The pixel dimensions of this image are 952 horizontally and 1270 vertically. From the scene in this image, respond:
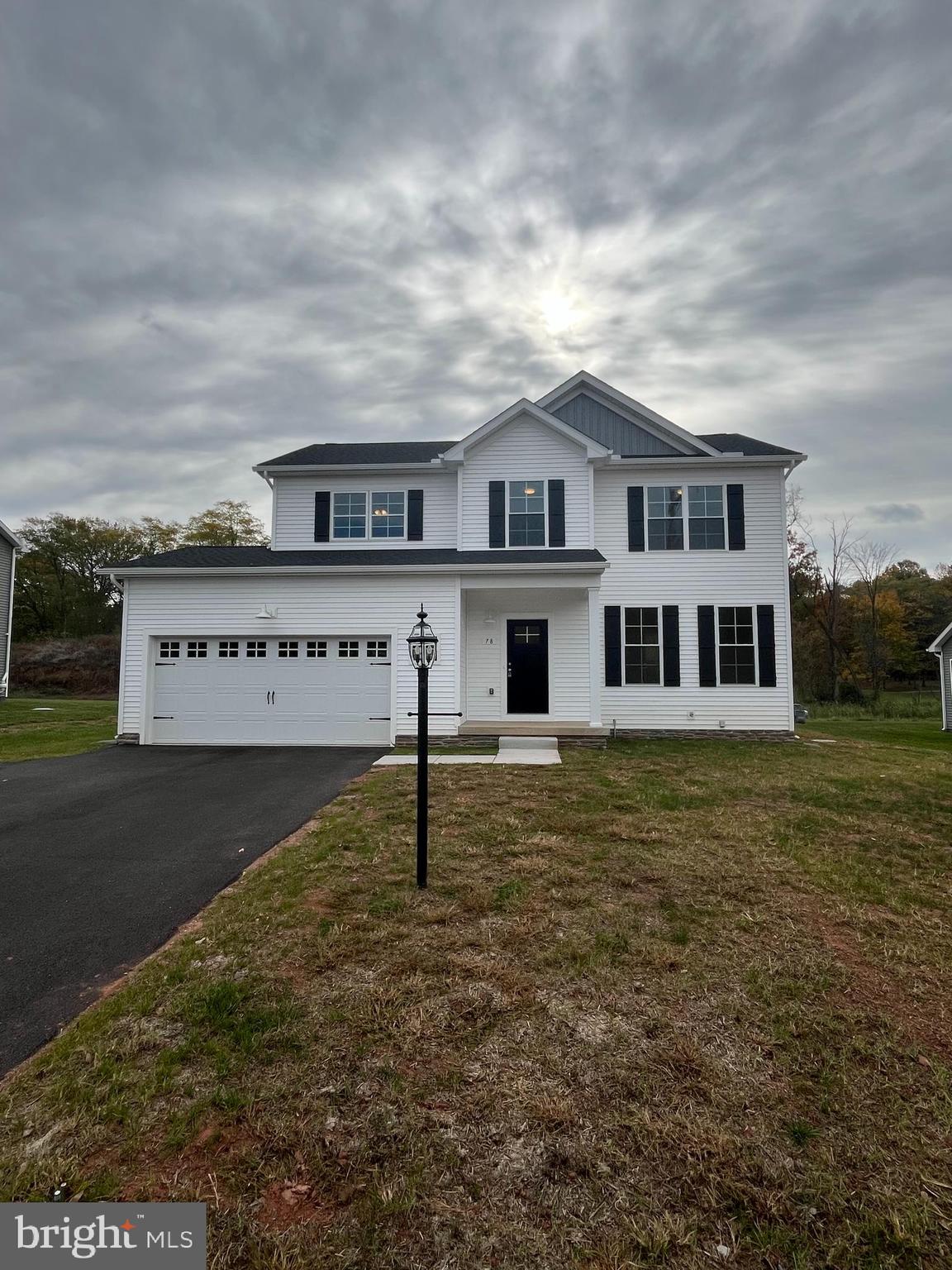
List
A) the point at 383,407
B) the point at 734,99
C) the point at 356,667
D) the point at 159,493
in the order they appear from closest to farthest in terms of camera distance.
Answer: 1. the point at 734,99
2. the point at 356,667
3. the point at 383,407
4. the point at 159,493

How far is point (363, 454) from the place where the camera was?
15.4 meters

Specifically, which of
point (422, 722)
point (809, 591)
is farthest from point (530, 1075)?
point (809, 591)

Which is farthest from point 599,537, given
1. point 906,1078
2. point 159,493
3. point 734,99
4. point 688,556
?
point 159,493

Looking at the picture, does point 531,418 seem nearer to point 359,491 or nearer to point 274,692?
point 359,491

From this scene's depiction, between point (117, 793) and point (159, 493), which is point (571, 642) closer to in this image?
point (117, 793)

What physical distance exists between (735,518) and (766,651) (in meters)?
3.22

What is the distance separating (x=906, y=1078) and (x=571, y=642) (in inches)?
442

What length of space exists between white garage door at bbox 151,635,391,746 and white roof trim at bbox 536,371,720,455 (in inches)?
311

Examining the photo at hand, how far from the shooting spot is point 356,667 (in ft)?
39.8

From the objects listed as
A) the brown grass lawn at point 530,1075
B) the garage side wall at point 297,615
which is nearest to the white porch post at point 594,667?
the garage side wall at point 297,615

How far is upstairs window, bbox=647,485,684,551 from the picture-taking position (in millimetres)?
13523

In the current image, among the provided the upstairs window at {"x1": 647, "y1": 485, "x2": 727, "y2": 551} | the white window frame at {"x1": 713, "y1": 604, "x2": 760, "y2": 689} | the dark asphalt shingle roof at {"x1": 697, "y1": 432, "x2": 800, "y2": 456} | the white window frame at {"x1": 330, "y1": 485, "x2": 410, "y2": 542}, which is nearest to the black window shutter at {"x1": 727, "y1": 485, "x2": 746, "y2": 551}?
the upstairs window at {"x1": 647, "y1": 485, "x2": 727, "y2": 551}

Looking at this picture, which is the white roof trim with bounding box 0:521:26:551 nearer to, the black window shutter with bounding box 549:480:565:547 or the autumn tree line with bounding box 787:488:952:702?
the black window shutter with bounding box 549:480:565:547

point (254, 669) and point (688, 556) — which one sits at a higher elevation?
point (688, 556)
